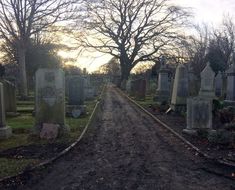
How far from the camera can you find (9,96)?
1598 cm

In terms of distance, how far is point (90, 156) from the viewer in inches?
336

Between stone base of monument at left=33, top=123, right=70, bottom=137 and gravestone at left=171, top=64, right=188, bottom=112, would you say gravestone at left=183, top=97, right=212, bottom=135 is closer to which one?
stone base of monument at left=33, top=123, right=70, bottom=137

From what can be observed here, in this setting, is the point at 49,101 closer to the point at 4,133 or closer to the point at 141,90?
the point at 4,133

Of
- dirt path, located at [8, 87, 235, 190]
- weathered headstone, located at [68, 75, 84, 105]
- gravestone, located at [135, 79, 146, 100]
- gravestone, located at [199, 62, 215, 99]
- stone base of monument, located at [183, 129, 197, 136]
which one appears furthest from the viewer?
gravestone, located at [135, 79, 146, 100]

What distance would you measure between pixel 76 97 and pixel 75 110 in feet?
3.14

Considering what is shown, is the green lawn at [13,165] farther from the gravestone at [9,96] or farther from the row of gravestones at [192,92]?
the gravestone at [9,96]

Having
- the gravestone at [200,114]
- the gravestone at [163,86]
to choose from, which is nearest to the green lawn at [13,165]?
the gravestone at [200,114]

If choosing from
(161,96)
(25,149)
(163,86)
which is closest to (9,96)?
(25,149)

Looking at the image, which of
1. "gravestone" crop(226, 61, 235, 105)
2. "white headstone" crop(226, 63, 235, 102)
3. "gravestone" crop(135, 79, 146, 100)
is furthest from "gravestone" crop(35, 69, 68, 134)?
"gravestone" crop(135, 79, 146, 100)

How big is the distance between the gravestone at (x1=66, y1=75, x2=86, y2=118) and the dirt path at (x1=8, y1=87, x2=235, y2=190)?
599 centimetres

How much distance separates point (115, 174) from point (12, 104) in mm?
10374

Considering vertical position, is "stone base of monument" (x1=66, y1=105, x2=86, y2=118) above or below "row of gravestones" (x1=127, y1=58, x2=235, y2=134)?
below

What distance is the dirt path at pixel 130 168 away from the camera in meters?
6.32

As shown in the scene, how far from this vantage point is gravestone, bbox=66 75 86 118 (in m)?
16.9
